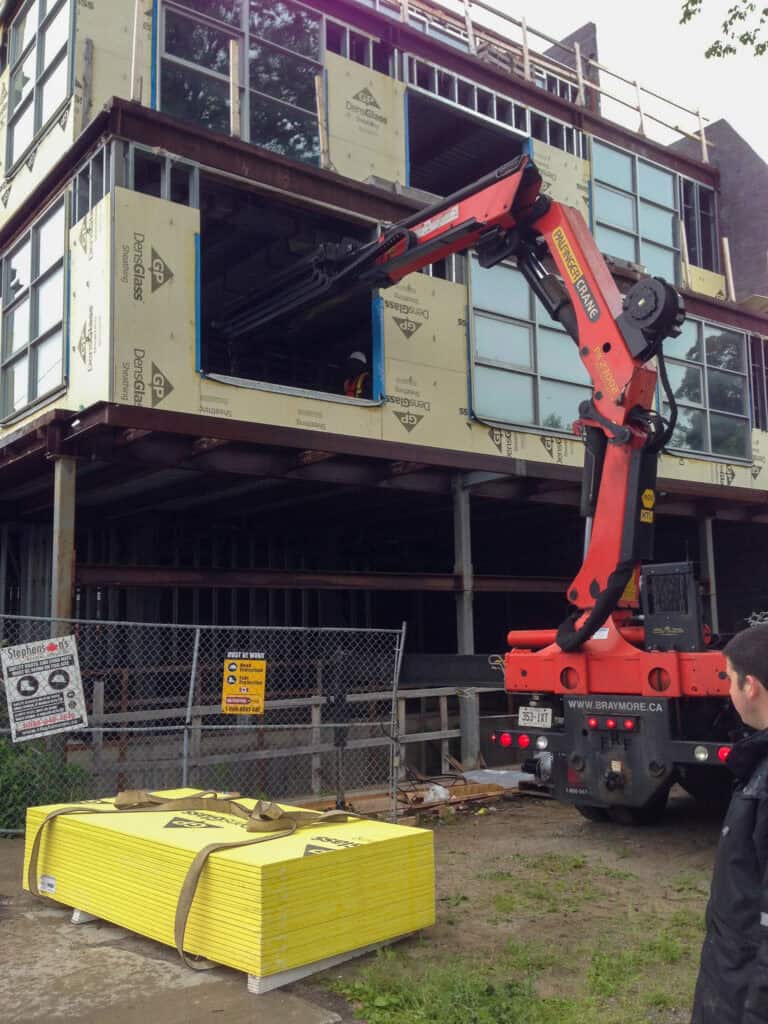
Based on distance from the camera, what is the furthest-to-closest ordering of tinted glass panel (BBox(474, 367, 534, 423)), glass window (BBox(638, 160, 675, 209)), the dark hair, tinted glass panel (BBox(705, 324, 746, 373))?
glass window (BBox(638, 160, 675, 209))
tinted glass panel (BBox(705, 324, 746, 373))
tinted glass panel (BBox(474, 367, 534, 423))
the dark hair

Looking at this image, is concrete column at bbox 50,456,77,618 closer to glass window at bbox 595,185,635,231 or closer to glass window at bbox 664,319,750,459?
glass window at bbox 664,319,750,459

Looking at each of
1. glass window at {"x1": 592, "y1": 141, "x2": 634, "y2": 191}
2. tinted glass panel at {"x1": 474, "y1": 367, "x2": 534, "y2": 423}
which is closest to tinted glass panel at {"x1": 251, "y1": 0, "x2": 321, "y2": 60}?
tinted glass panel at {"x1": 474, "y1": 367, "x2": 534, "y2": 423}

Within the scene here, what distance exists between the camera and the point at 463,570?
1344 cm

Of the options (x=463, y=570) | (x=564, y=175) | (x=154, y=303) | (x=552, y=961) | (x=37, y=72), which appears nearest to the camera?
(x=552, y=961)

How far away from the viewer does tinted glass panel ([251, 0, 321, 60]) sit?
13.7 meters

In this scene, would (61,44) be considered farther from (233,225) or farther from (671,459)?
(671,459)

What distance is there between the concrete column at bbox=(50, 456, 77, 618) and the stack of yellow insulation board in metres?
3.89

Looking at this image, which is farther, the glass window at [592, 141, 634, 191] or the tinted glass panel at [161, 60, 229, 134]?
the glass window at [592, 141, 634, 191]

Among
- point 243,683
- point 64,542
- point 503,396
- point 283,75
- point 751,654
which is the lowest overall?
point 243,683

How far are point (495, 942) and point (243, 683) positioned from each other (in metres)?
3.74

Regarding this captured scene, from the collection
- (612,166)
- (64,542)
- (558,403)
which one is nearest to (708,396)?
(558,403)

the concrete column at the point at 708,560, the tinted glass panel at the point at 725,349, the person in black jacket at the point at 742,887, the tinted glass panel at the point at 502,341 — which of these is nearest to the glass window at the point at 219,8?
the tinted glass panel at the point at 502,341

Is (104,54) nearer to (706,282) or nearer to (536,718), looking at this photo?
Result: (536,718)

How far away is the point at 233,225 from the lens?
1361 centimetres
